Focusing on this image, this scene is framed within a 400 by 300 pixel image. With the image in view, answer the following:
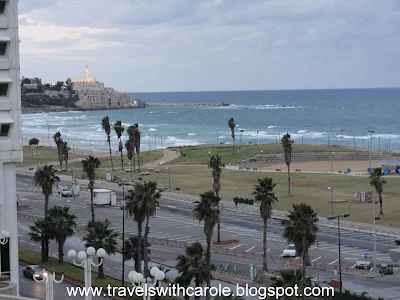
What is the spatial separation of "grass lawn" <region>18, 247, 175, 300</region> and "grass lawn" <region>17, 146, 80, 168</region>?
81.0m

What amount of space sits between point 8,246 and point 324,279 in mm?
24605

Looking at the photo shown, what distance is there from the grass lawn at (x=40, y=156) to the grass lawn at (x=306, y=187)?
96.9 feet

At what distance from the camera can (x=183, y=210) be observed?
91938mm

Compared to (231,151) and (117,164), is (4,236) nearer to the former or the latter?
(117,164)

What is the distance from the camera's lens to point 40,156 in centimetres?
16462

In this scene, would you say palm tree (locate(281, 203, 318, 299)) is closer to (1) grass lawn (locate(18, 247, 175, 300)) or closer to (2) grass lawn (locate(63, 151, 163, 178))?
(1) grass lawn (locate(18, 247, 175, 300))

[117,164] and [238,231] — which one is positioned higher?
[117,164]

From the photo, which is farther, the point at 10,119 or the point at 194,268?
the point at 194,268

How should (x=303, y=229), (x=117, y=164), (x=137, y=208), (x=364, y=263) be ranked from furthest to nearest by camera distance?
(x=117, y=164) → (x=364, y=263) → (x=137, y=208) → (x=303, y=229)

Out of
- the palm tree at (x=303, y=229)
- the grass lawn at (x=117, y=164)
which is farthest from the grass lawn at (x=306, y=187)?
the palm tree at (x=303, y=229)

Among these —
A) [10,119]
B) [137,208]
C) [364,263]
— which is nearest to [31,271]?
[137,208]

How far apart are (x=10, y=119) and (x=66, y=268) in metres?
21.1

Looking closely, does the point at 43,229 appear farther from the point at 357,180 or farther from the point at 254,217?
the point at 357,180

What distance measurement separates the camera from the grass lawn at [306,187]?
87062mm
